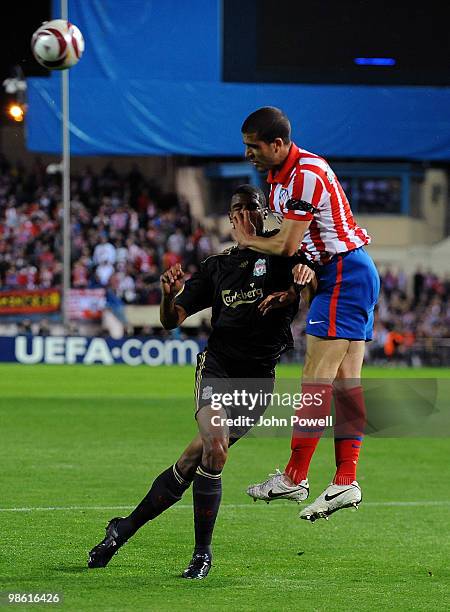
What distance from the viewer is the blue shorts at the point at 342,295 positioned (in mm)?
7086

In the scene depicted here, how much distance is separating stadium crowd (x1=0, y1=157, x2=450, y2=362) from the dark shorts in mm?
24186

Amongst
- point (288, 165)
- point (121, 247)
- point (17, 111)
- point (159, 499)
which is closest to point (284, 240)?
point (288, 165)

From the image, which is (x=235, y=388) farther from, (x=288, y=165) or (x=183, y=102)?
(x=183, y=102)

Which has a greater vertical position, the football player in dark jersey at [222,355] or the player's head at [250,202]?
the player's head at [250,202]

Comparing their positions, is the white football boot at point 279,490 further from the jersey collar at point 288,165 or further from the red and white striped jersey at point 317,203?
the jersey collar at point 288,165

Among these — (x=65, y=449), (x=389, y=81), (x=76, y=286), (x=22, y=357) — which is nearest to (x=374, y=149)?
(x=389, y=81)

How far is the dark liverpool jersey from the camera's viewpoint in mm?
7066

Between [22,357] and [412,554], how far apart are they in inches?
802

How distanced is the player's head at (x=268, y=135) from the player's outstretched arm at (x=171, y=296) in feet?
2.55

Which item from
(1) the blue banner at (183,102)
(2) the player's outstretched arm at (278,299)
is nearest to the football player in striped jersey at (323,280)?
(2) the player's outstretched arm at (278,299)

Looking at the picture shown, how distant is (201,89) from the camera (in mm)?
33719

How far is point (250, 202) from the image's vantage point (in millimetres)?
6891

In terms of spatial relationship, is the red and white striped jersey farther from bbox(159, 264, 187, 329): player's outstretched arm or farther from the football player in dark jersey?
bbox(159, 264, 187, 329): player's outstretched arm
